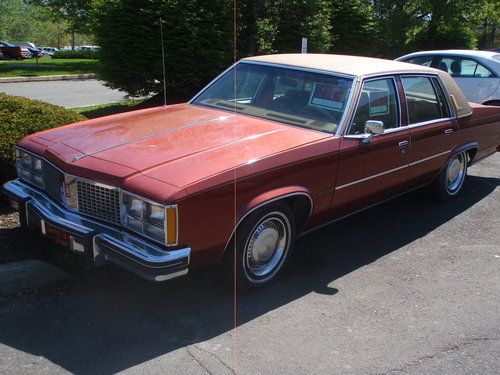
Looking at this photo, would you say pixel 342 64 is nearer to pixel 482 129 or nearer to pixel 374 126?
pixel 374 126

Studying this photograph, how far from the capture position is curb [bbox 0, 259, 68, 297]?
3.96m

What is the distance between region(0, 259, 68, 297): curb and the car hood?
0.87 meters

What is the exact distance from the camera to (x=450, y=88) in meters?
6.08

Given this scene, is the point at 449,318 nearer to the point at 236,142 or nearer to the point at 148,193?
the point at 236,142

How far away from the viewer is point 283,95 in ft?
16.4

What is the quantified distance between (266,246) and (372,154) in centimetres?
133

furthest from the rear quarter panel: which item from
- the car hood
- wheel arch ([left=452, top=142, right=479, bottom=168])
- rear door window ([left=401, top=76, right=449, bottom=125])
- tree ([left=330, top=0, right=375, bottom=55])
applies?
tree ([left=330, top=0, right=375, bottom=55])

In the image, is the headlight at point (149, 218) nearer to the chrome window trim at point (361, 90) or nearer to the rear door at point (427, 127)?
the chrome window trim at point (361, 90)

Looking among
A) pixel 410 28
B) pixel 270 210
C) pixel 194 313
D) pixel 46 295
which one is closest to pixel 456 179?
pixel 270 210

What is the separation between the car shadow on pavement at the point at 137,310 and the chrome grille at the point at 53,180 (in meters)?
0.68

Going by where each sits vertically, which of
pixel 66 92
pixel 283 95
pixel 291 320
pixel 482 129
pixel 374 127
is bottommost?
pixel 66 92

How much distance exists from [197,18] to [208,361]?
26.2 feet

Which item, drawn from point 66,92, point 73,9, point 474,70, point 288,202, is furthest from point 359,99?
point 73,9

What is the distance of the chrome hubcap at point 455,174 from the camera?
6414 mm
